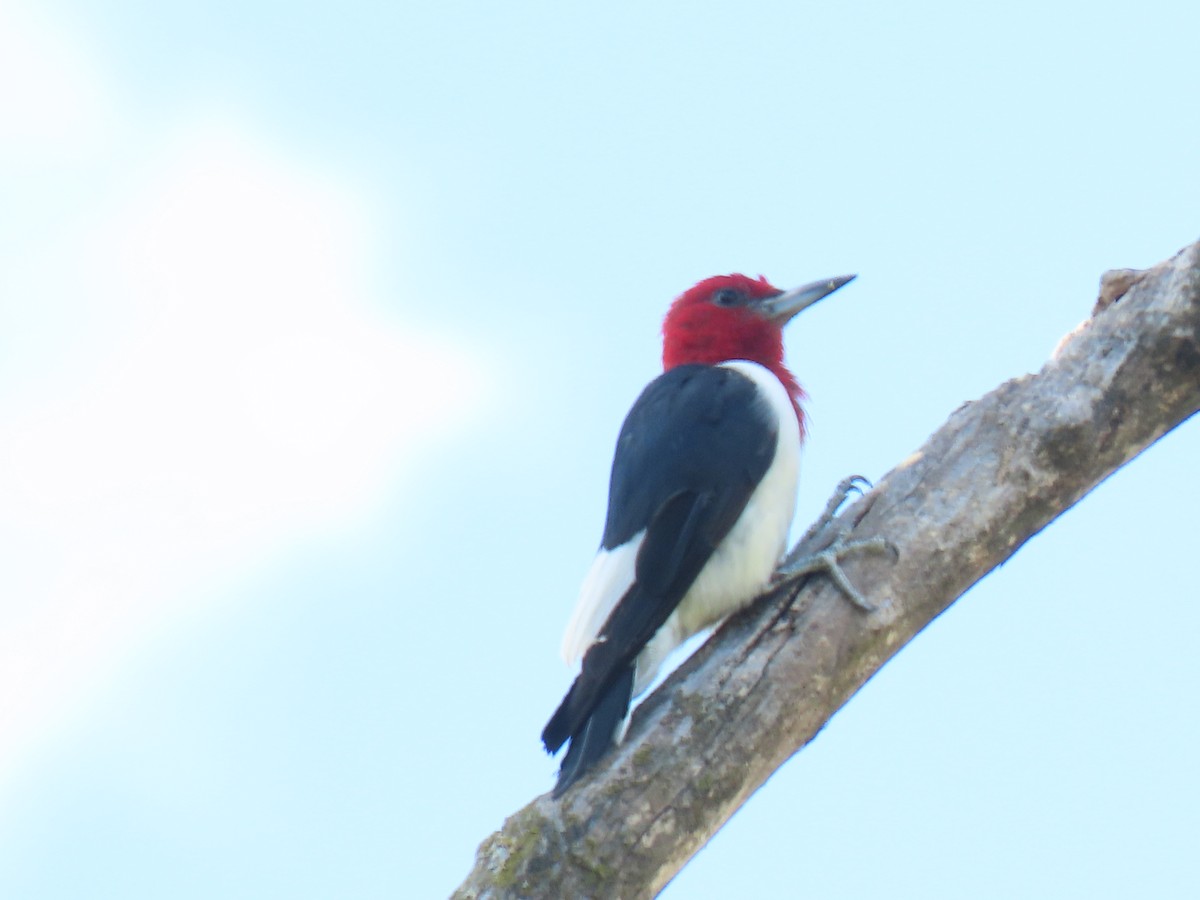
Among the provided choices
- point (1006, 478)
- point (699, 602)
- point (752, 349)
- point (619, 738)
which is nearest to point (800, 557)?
point (699, 602)

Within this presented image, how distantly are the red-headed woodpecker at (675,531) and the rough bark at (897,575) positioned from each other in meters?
0.14

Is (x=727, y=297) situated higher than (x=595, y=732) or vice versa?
(x=727, y=297)

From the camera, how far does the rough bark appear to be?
3.44 m

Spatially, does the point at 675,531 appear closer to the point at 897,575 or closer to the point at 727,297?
the point at 897,575

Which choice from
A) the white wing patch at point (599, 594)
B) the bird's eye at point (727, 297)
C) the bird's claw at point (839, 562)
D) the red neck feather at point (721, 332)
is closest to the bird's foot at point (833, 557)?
the bird's claw at point (839, 562)

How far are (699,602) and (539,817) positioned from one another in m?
0.98

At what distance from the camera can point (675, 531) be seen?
432cm

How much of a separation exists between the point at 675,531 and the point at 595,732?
33.8 inches

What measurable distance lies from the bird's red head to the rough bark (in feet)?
5.55

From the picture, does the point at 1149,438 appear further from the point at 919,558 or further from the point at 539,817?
the point at 539,817

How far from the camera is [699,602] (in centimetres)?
418

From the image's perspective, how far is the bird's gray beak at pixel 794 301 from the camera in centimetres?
582

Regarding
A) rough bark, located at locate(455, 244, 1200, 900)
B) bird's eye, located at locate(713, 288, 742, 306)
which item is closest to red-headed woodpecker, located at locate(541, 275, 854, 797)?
rough bark, located at locate(455, 244, 1200, 900)

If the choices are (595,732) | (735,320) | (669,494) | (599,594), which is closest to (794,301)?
(735,320)
